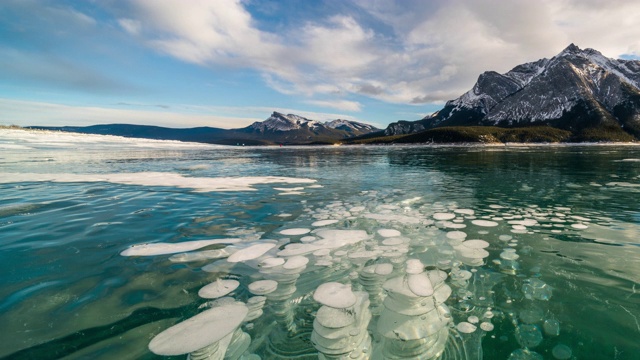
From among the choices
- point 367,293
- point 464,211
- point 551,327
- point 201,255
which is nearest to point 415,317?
point 367,293

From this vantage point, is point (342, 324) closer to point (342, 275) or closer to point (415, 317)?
point (415, 317)

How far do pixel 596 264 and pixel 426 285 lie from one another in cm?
438

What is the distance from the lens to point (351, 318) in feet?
14.5

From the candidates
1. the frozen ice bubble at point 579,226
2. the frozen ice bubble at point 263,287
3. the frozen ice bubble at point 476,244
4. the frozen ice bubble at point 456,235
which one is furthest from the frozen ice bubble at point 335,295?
the frozen ice bubble at point 579,226

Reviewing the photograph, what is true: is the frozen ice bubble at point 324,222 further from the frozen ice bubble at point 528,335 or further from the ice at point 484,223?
the frozen ice bubble at point 528,335

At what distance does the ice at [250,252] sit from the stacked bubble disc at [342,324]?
232cm

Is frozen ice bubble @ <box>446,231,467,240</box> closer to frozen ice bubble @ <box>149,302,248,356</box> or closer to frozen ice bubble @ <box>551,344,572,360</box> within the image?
frozen ice bubble @ <box>551,344,572,360</box>

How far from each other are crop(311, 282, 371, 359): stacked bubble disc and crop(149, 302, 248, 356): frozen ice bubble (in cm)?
130

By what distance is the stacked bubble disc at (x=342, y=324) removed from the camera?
3877 mm

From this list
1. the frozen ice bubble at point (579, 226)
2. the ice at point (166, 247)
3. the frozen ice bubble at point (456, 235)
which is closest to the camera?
the ice at point (166, 247)

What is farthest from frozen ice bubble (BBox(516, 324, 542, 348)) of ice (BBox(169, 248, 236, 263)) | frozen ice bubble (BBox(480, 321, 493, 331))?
ice (BBox(169, 248, 236, 263))

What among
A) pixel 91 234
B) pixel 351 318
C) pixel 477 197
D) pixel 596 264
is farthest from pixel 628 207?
pixel 91 234

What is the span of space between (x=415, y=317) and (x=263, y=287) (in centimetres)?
289

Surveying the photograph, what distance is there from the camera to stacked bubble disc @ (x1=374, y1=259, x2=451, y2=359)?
12.9 ft
